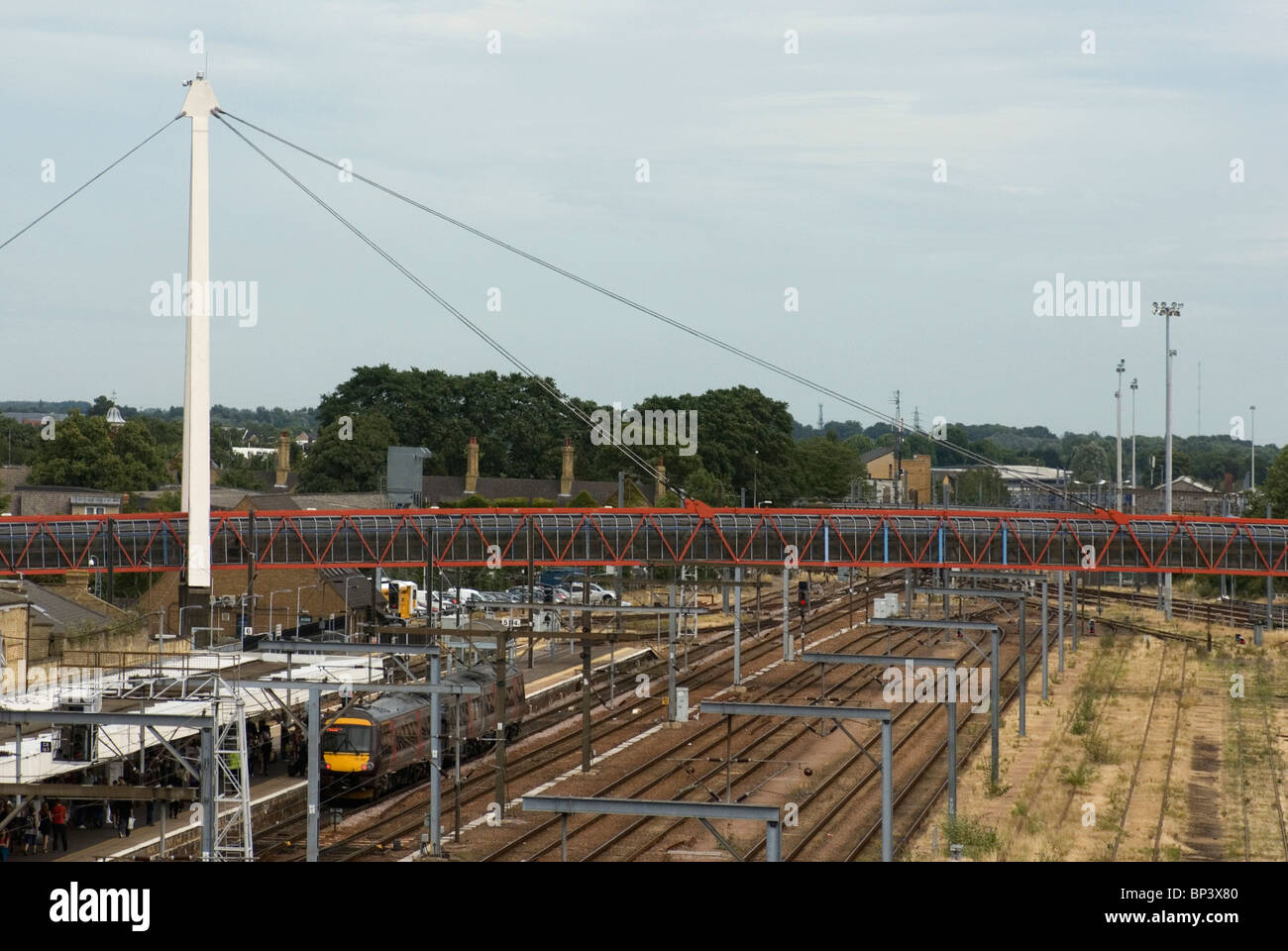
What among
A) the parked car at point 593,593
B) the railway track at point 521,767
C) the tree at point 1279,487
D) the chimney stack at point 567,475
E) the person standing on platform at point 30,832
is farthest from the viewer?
the chimney stack at point 567,475

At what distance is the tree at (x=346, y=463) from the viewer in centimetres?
10719

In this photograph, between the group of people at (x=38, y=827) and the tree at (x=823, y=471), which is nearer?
the group of people at (x=38, y=827)

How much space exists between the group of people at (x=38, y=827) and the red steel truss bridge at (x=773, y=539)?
31.0 m

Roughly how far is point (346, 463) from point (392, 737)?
7650cm

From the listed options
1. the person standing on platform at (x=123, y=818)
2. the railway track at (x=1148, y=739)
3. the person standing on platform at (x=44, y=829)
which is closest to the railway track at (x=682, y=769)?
the person standing on platform at (x=123, y=818)

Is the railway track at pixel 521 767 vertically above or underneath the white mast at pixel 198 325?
underneath

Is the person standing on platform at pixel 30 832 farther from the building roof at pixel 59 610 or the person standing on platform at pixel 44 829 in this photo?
the building roof at pixel 59 610

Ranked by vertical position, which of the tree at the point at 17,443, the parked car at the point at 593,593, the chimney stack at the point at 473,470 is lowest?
the parked car at the point at 593,593

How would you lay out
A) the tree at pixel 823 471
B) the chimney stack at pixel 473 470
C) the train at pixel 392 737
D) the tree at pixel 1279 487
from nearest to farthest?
the train at pixel 392 737, the tree at pixel 1279 487, the chimney stack at pixel 473 470, the tree at pixel 823 471

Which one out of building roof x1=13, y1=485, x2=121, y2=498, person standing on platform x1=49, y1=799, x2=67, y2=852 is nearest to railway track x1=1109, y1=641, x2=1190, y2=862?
person standing on platform x1=49, y1=799, x2=67, y2=852

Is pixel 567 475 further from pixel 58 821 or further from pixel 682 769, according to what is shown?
pixel 58 821

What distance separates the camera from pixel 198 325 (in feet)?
117

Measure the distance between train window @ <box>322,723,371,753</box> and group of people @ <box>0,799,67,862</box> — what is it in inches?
242

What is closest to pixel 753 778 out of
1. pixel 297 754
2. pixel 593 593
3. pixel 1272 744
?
pixel 297 754
